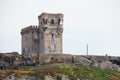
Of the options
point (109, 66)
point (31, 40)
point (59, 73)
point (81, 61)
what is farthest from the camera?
point (31, 40)

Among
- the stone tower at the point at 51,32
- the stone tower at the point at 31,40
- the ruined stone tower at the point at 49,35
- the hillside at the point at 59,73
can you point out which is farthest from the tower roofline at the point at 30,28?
the hillside at the point at 59,73

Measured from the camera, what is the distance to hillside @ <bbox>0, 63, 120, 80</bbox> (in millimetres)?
124350

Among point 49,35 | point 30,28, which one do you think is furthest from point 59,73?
point 30,28

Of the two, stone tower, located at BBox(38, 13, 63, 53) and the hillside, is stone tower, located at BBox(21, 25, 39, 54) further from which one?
the hillside

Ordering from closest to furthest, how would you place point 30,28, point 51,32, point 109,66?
point 109,66
point 51,32
point 30,28

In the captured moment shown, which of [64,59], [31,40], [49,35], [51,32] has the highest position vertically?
[51,32]

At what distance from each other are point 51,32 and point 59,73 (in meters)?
34.4

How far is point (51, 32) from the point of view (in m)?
161

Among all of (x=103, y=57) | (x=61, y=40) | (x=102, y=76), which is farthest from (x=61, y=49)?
(x=102, y=76)

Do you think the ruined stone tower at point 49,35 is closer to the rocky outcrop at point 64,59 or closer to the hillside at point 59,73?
the rocky outcrop at point 64,59

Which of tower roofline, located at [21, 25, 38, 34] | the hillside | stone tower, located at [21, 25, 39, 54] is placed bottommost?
the hillside

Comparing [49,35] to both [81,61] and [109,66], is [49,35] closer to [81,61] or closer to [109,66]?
[81,61]

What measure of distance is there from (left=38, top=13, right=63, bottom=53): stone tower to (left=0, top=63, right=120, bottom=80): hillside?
22.7 m

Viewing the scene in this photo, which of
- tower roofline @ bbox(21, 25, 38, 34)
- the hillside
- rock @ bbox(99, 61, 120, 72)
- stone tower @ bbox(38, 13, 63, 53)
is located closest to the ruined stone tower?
stone tower @ bbox(38, 13, 63, 53)
